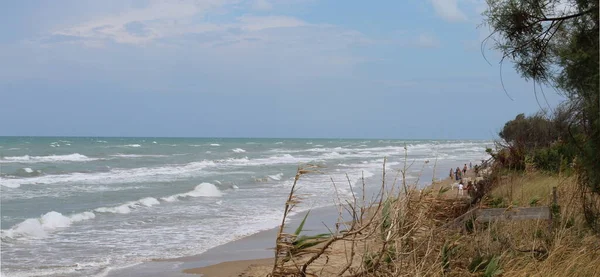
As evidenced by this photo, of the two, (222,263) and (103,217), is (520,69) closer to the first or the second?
(222,263)

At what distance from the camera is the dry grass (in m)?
5.44

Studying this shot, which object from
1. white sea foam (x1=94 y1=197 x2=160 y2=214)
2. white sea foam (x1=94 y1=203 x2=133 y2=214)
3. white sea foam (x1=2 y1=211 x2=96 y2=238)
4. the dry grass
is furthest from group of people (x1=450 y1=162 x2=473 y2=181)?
the dry grass

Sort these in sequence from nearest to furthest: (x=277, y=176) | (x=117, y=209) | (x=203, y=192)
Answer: (x=117, y=209), (x=203, y=192), (x=277, y=176)

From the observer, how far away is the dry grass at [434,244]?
544 cm

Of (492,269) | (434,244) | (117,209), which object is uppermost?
(434,244)

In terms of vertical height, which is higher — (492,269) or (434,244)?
(434,244)

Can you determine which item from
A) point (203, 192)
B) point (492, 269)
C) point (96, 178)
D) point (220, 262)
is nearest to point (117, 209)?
point (203, 192)

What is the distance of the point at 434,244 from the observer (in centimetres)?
629

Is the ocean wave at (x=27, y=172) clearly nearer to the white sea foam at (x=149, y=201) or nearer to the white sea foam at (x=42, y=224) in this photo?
the white sea foam at (x=149, y=201)

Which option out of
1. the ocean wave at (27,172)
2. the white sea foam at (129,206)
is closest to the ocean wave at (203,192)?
the white sea foam at (129,206)

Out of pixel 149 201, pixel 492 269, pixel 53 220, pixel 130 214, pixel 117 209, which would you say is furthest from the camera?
pixel 149 201

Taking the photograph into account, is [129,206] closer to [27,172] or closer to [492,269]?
[492,269]

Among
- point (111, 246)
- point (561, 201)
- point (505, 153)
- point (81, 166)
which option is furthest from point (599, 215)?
point (81, 166)

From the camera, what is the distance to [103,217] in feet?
63.6
